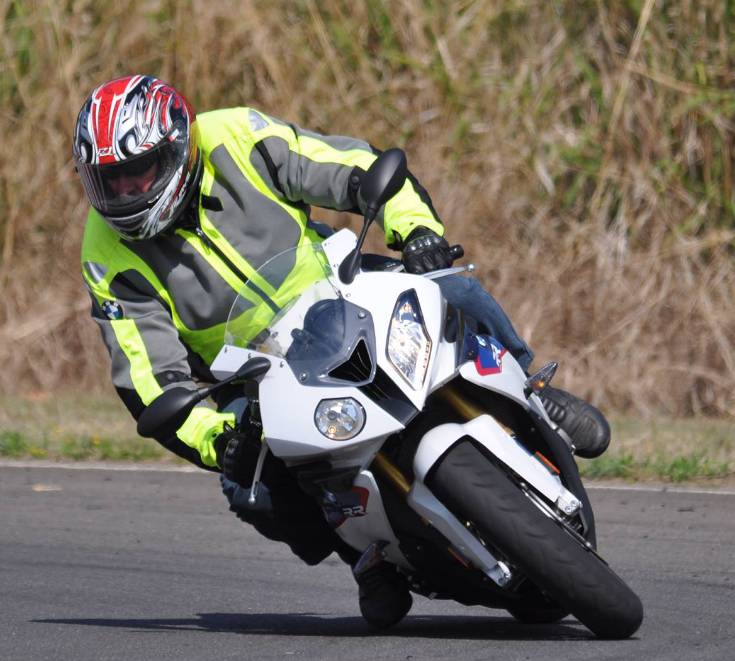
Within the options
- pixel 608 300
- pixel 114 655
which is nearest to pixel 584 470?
pixel 608 300

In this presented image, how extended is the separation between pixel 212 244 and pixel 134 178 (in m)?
0.33

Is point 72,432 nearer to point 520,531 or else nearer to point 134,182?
point 134,182

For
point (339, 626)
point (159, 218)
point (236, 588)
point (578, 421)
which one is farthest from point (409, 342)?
point (236, 588)

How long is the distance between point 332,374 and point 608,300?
23.3 feet

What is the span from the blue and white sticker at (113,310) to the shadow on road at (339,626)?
1.00m

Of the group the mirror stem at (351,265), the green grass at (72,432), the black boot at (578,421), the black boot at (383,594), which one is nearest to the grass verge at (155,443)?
the green grass at (72,432)

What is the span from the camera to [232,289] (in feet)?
16.9

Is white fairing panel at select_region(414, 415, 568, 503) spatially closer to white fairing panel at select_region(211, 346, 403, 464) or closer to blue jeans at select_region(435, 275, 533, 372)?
white fairing panel at select_region(211, 346, 403, 464)

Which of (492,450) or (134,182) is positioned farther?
Result: (134,182)

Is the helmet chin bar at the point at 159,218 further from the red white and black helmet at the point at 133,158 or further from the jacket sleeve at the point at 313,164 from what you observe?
the jacket sleeve at the point at 313,164

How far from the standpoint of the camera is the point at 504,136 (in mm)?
12070

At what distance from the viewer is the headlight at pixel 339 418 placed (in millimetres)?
4215

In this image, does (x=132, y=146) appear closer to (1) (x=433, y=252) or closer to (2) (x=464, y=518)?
(1) (x=433, y=252)

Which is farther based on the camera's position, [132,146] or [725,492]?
[725,492]
